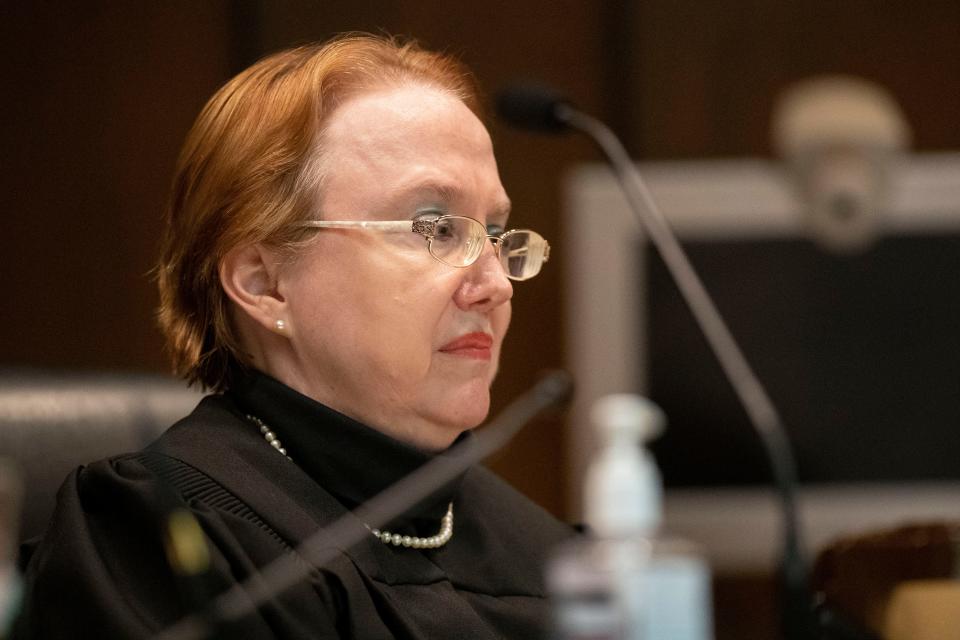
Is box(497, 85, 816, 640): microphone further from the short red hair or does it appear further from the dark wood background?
the dark wood background

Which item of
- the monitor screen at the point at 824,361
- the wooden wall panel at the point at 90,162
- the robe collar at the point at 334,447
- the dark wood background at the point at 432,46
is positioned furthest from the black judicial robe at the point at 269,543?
the wooden wall panel at the point at 90,162

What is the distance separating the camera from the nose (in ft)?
5.49

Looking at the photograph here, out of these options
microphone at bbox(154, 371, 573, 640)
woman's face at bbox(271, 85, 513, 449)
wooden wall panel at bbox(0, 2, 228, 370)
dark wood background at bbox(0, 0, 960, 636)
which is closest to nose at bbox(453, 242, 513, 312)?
woman's face at bbox(271, 85, 513, 449)

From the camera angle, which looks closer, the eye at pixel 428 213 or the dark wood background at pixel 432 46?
the eye at pixel 428 213

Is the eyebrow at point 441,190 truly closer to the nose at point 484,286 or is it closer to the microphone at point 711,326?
the nose at point 484,286

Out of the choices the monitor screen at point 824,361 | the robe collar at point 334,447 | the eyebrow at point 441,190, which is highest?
the eyebrow at point 441,190

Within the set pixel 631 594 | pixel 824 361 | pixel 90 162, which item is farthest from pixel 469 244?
pixel 90 162

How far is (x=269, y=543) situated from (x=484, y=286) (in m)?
0.43

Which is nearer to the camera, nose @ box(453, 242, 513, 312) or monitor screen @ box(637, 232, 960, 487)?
nose @ box(453, 242, 513, 312)

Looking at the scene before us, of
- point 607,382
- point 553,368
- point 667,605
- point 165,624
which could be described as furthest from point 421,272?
point 553,368

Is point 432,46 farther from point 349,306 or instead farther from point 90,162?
point 349,306

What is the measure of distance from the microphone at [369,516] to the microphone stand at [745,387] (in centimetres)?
23

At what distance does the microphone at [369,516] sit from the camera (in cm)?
133

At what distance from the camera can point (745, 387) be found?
5.49 feet
